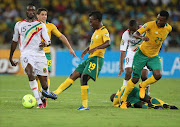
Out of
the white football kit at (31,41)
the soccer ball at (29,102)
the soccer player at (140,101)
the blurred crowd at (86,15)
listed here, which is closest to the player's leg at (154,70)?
the soccer player at (140,101)

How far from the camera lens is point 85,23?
2436cm

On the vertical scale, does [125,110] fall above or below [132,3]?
below

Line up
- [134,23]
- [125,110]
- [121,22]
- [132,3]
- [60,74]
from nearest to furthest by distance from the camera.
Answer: [125,110], [134,23], [60,74], [121,22], [132,3]

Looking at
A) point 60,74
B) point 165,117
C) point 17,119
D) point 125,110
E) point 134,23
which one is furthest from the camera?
point 60,74

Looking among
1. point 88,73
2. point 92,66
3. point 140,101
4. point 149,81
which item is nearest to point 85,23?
point 149,81

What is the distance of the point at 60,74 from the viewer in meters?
20.7

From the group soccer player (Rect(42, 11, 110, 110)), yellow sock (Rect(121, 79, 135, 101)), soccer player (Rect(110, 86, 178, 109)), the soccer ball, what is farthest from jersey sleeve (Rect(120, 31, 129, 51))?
the soccer ball

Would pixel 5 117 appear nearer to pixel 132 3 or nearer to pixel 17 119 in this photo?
pixel 17 119

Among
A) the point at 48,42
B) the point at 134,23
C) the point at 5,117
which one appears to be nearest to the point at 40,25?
the point at 48,42

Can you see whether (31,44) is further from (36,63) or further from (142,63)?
(142,63)

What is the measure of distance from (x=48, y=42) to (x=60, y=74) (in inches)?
469

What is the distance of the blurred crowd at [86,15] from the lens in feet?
75.2

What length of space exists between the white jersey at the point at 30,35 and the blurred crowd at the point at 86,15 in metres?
13.1

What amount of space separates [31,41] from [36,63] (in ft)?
1.68
